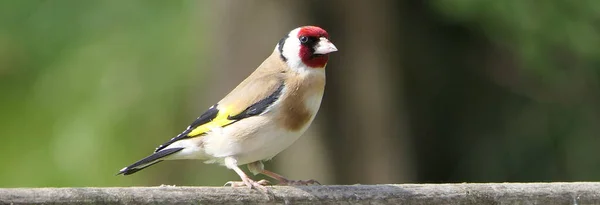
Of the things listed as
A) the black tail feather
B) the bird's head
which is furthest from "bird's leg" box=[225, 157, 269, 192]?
the bird's head

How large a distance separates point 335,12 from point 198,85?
3.52ft

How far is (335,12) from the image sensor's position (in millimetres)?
6824

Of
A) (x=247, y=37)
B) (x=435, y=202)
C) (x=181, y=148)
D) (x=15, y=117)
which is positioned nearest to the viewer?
(x=435, y=202)

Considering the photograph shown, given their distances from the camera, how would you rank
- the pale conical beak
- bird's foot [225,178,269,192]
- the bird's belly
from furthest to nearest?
the pale conical beak < the bird's belly < bird's foot [225,178,269,192]

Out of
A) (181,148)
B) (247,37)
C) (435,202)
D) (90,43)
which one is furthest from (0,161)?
(435,202)

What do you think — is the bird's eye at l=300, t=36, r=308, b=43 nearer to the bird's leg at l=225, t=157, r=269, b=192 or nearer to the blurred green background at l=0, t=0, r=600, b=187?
the bird's leg at l=225, t=157, r=269, b=192

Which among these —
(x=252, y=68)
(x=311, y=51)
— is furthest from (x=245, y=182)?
(x=252, y=68)

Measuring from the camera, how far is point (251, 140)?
11.6ft

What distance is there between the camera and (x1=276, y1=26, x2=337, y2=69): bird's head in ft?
12.1

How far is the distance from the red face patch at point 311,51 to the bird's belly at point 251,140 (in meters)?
0.29

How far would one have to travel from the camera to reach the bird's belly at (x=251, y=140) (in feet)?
11.5

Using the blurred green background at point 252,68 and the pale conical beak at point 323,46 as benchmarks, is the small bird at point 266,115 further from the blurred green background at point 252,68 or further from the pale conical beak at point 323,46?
the blurred green background at point 252,68

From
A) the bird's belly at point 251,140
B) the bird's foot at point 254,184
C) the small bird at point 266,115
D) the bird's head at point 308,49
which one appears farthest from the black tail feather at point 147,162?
the bird's head at point 308,49

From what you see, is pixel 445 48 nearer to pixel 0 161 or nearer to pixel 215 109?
pixel 0 161
